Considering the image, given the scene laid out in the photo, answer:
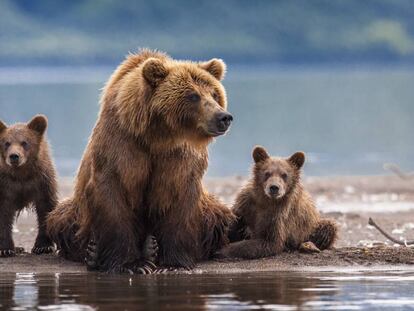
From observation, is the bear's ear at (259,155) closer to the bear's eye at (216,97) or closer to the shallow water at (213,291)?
the bear's eye at (216,97)

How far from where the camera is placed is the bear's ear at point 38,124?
1170cm

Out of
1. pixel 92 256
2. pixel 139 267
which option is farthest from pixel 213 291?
pixel 92 256

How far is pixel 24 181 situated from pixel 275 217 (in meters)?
1.96

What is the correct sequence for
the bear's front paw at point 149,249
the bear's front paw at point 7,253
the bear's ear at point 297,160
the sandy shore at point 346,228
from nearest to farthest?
the bear's front paw at point 149,249 → the sandy shore at point 346,228 → the bear's front paw at point 7,253 → the bear's ear at point 297,160

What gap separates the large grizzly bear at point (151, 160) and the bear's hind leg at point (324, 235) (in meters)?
1.16

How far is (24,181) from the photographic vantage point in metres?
11.4

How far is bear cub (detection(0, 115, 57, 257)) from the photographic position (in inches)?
442

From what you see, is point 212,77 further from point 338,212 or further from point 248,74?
point 248,74

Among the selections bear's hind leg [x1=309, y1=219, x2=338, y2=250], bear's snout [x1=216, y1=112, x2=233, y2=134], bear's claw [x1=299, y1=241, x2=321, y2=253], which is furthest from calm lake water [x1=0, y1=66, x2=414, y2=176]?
bear's snout [x1=216, y1=112, x2=233, y2=134]

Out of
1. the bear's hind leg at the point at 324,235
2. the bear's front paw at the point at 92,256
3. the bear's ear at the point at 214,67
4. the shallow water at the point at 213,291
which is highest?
the bear's ear at the point at 214,67

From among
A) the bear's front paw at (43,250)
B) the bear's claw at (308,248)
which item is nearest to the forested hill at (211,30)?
the bear's front paw at (43,250)

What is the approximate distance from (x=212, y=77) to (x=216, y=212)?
1.12m

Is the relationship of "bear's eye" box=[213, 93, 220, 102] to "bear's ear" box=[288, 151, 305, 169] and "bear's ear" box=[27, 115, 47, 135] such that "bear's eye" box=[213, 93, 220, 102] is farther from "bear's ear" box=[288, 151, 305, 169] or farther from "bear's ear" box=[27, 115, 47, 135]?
"bear's ear" box=[27, 115, 47, 135]

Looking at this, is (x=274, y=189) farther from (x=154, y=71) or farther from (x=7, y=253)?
(x=7, y=253)
